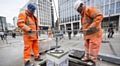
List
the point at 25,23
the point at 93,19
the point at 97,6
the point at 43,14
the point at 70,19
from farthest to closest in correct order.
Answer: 1. the point at 43,14
2. the point at 70,19
3. the point at 97,6
4. the point at 25,23
5. the point at 93,19

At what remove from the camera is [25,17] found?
1642mm

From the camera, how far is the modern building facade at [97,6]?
16.2 metres

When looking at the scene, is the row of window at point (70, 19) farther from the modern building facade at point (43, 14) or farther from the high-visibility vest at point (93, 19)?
the high-visibility vest at point (93, 19)

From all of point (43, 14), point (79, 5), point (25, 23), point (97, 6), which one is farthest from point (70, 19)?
point (43, 14)

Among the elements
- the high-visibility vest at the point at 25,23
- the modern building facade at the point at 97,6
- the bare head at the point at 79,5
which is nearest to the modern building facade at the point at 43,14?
the modern building facade at the point at 97,6

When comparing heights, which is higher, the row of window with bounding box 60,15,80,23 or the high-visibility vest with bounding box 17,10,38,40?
the row of window with bounding box 60,15,80,23

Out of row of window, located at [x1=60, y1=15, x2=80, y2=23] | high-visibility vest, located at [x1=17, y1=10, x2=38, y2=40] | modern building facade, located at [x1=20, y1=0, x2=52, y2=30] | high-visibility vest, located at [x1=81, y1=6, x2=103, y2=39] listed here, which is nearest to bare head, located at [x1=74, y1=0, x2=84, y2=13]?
high-visibility vest, located at [x1=81, y1=6, x2=103, y2=39]

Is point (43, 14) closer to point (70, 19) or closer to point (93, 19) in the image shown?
point (70, 19)

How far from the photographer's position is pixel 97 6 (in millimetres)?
18469

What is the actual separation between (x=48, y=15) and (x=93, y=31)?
165 ft

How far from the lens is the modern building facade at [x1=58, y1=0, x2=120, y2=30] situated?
1621 centimetres

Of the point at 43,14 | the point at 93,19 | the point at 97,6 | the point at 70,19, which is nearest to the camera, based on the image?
→ the point at 93,19

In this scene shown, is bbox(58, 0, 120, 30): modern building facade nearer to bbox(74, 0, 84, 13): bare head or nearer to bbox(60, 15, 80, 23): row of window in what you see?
bbox(60, 15, 80, 23): row of window

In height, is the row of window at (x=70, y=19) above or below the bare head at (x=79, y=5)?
above
